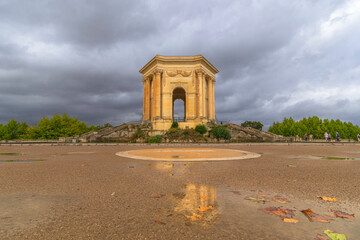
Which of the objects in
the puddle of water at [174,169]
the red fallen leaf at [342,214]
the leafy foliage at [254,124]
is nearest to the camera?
the red fallen leaf at [342,214]

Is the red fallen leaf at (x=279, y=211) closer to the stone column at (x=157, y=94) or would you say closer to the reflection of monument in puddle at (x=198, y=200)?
the reflection of monument in puddle at (x=198, y=200)

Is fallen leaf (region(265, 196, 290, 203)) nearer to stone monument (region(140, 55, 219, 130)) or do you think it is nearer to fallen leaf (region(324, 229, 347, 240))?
fallen leaf (region(324, 229, 347, 240))

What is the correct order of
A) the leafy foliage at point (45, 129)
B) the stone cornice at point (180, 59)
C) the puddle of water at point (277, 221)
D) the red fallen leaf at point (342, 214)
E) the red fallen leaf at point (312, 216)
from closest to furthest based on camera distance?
the puddle of water at point (277, 221)
the red fallen leaf at point (312, 216)
the red fallen leaf at point (342, 214)
the stone cornice at point (180, 59)
the leafy foliage at point (45, 129)

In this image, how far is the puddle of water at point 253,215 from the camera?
7.34 ft

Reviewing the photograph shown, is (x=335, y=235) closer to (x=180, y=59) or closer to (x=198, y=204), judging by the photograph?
(x=198, y=204)

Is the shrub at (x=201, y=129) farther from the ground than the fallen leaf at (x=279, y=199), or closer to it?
farther from the ground

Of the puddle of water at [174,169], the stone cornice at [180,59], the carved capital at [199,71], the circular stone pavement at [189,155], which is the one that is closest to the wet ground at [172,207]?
the puddle of water at [174,169]

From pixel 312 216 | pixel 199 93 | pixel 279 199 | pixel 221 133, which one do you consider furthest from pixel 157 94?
pixel 312 216

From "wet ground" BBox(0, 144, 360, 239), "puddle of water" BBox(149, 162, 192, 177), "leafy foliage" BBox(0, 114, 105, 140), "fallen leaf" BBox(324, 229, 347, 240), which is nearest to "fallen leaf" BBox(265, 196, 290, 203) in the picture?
"wet ground" BBox(0, 144, 360, 239)

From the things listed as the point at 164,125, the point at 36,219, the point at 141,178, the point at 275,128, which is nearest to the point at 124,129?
the point at 164,125

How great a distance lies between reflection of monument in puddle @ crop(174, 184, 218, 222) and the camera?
281 cm

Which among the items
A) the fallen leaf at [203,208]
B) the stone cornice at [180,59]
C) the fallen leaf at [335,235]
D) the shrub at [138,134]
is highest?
the stone cornice at [180,59]

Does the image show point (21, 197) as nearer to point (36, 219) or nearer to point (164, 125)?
point (36, 219)

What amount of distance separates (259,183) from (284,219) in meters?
2.13
